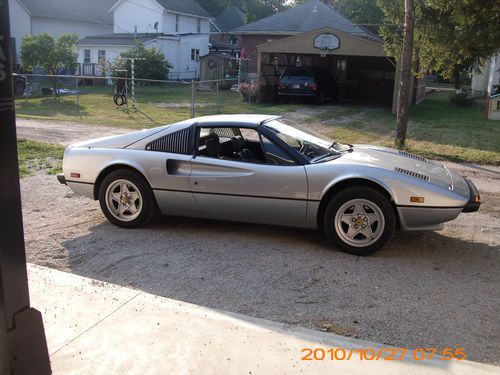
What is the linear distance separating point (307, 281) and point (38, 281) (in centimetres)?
229

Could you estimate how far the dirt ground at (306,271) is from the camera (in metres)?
3.90

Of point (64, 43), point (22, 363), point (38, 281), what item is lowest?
point (38, 281)

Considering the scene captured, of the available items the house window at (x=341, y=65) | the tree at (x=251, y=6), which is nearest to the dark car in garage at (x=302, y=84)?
the house window at (x=341, y=65)

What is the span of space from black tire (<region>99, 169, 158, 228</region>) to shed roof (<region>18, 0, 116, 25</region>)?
42.9 m

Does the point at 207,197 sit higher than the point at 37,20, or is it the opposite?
the point at 37,20

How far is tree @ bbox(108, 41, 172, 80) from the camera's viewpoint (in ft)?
106

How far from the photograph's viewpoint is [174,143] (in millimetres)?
5922

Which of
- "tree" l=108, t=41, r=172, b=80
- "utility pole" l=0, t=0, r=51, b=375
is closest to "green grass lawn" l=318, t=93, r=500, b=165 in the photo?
"utility pole" l=0, t=0, r=51, b=375

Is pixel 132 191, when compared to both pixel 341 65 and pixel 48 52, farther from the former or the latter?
pixel 48 52

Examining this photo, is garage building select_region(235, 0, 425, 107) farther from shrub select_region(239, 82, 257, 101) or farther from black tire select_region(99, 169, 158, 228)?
black tire select_region(99, 169, 158, 228)

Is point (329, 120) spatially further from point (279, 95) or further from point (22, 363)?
point (22, 363)

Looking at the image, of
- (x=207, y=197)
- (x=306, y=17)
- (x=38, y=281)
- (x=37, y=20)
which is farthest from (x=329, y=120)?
(x=37, y=20)

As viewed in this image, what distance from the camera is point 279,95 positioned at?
23.9 metres

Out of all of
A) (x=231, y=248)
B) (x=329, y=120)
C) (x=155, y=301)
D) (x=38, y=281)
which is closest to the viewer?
(x=155, y=301)
